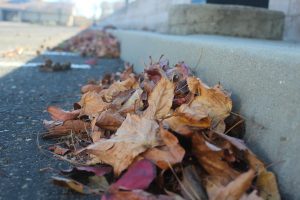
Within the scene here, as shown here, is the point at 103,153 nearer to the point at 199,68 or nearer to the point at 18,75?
the point at 199,68

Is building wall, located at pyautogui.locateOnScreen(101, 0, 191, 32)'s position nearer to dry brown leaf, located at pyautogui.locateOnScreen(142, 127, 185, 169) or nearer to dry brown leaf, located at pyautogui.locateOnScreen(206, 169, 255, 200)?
dry brown leaf, located at pyautogui.locateOnScreen(142, 127, 185, 169)

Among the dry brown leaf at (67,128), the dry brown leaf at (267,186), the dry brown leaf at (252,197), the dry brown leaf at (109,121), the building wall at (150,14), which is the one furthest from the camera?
the building wall at (150,14)

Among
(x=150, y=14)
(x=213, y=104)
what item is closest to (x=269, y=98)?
(x=213, y=104)

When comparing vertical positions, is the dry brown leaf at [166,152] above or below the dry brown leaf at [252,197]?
above

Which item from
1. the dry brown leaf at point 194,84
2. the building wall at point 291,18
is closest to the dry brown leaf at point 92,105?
the dry brown leaf at point 194,84

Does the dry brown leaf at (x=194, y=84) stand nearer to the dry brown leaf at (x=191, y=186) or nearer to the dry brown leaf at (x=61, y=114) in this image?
the dry brown leaf at (x=191, y=186)

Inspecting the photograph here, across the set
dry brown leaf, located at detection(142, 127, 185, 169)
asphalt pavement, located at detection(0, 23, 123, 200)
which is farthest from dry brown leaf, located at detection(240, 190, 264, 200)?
asphalt pavement, located at detection(0, 23, 123, 200)
